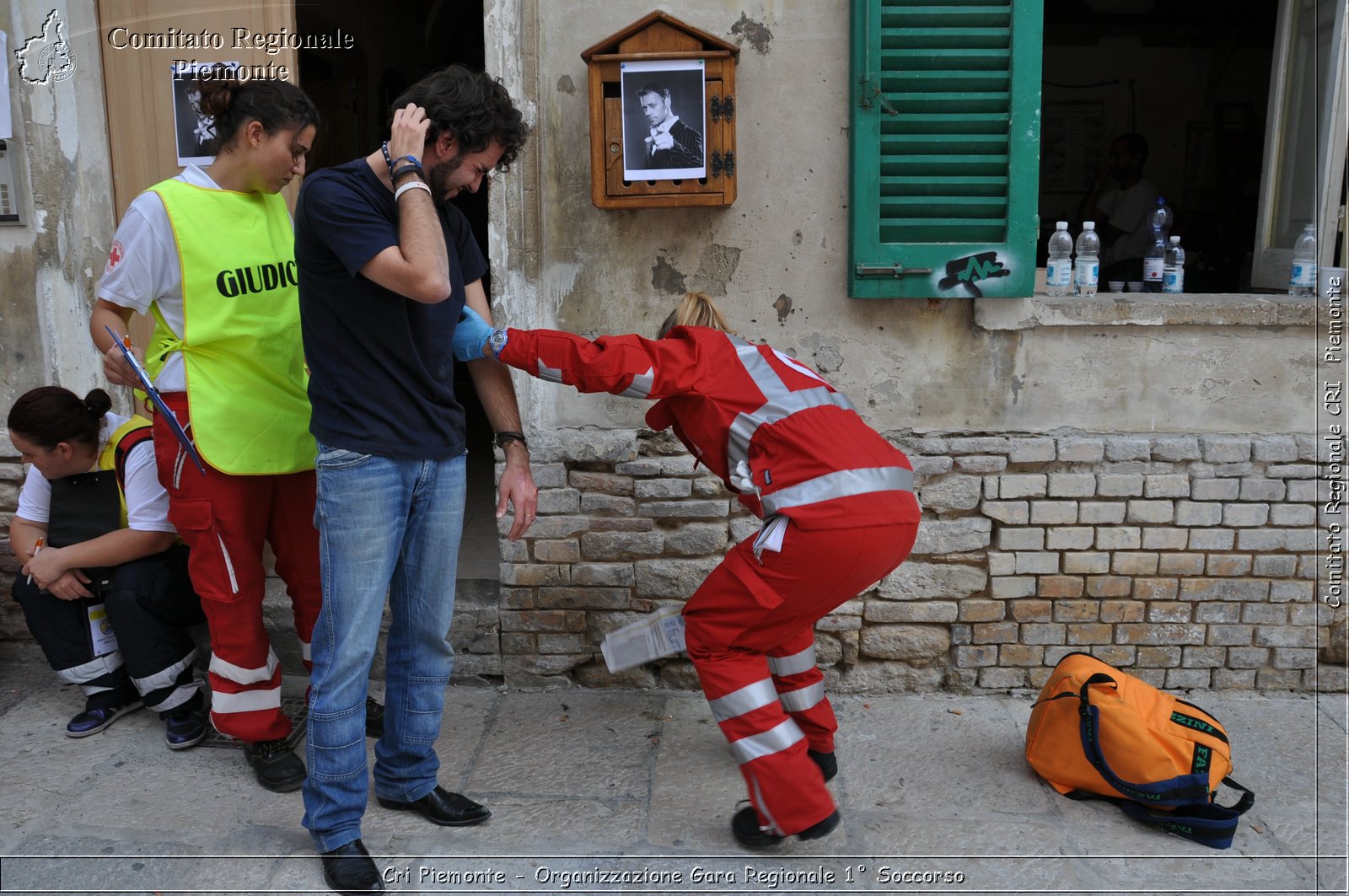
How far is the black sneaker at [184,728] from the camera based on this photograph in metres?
3.54

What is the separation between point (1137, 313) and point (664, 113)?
1.83 meters

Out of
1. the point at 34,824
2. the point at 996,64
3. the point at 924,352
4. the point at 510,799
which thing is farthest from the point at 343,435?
the point at 996,64

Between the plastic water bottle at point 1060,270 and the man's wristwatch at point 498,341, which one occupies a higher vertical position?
the plastic water bottle at point 1060,270

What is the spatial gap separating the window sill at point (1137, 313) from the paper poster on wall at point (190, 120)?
2909 millimetres

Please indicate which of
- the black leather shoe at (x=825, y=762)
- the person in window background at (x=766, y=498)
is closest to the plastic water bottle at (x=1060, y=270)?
the person in window background at (x=766, y=498)

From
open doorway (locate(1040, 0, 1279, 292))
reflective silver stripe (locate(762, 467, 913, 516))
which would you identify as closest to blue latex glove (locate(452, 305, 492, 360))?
reflective silver stripe (locate(762, 467, 913, 516))

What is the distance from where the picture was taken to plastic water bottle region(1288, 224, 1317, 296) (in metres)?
3.83

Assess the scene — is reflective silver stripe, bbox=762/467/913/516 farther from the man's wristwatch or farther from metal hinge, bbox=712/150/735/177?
metal hinge, bbox=712/150/735/177

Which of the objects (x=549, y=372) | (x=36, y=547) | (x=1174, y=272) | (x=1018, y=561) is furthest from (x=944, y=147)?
(x=36, y=547)

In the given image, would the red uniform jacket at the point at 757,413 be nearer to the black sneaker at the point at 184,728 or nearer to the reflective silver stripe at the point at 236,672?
the reflective silver stripe at the point at 236,672

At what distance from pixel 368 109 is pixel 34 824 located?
4.69 metres

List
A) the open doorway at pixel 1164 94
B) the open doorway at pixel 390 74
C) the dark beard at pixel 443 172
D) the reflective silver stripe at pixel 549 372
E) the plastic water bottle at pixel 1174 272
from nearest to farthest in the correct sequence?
the dark beard at pixel 443 172
the reflective silver stripe at pixel 549 372
the plastic water bottle at pixel 1174 272
the open doorway at pixel 390 74
the open doorway at pixel 1164 94

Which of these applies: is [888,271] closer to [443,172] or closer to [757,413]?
[757,413]

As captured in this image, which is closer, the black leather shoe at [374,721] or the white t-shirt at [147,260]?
the white t-shirt at [147,260]
